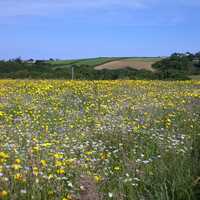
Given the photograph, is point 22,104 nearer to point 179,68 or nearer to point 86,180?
point 86,180

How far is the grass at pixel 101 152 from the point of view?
415 centimetres

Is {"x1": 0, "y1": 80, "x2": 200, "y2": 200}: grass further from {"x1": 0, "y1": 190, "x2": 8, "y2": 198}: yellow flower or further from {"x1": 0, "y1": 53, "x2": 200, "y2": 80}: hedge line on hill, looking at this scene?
{"x1": 0, "y1": 53, "x2": 200, "y2": 80}: hedge line on hill

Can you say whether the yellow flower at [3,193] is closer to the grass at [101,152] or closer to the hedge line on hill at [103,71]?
the grass at [101,152]

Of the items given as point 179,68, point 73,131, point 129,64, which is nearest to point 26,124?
point 73,131

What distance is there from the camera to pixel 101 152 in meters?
5.84

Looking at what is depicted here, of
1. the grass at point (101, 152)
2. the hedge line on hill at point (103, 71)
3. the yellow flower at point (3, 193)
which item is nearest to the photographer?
the yellow flower at point (3, 193)

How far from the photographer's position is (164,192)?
4.23 metres

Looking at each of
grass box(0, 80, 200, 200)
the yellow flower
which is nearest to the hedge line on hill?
grass box(0, 80, 200, 200)

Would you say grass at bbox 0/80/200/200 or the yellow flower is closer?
the yellow flower

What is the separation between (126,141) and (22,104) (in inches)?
160

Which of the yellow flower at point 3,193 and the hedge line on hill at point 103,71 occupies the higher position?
the hedge line on hill at point 103,71

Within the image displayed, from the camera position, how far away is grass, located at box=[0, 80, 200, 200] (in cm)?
415

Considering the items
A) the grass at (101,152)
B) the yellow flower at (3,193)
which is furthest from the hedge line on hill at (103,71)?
the yellow flower at (3,193)

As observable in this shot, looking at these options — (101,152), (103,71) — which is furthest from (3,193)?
(103,71)
